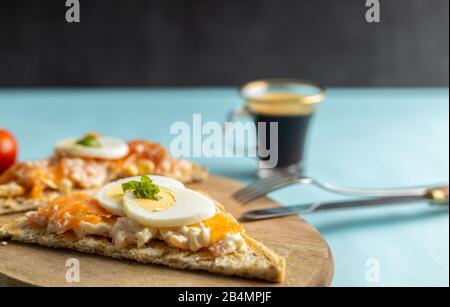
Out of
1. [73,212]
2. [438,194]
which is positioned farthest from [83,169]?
[438,194]

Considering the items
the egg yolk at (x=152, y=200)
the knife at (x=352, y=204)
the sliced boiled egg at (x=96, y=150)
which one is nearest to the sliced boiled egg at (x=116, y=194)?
the egg yolk at (x=152, y=200)

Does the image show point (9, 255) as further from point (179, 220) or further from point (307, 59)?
point (307, 59)

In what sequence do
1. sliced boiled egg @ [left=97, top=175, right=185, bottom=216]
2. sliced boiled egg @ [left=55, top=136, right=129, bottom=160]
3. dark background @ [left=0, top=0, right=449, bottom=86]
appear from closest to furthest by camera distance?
sliced boiled egg @ [left=97, top=175, right=185, bottom=216], sliced boiled egg @ [left=55, top=136, right=129, bottom=160], dark background @ [left=0, top=0, right=449, bottom=86]

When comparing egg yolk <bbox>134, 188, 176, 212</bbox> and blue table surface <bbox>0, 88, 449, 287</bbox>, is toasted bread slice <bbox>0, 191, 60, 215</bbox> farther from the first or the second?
blue table surface <bbox>0, 88, 449, 287</bbox>

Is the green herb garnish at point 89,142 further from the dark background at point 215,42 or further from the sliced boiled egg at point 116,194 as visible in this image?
the dark background at point 215,42

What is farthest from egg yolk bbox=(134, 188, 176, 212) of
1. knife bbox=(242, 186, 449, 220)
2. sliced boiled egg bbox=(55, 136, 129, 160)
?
sliced boiled egg bbox=(55, 136, 129, 160)

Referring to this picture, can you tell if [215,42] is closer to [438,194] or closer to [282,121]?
[282,121]
